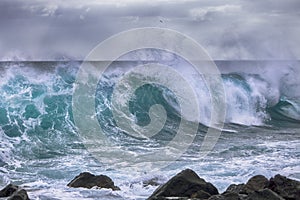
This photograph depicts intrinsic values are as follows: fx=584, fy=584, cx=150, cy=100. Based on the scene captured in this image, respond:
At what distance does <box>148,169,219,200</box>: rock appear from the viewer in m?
9.59

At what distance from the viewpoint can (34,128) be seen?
1956cm

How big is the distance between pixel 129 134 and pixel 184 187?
33.8 ft

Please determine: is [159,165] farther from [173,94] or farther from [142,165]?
[173,94]

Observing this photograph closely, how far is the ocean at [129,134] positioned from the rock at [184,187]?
1123mm

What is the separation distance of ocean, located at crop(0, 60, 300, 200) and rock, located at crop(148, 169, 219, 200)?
112 centimetres

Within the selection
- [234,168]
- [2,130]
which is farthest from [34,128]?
[234,168]

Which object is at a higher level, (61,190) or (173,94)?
(173,94)

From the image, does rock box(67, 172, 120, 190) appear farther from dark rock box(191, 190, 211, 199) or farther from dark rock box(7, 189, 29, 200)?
dark rock box(191, 190, 211, 199)

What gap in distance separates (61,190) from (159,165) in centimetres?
408

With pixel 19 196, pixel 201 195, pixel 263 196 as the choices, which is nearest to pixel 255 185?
pixel 201 195

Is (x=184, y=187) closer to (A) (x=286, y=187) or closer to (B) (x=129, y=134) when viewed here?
(A) (x=286, y=187)

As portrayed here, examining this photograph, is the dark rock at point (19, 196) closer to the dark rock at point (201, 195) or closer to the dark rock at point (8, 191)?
the dark rock at point (8, 191)

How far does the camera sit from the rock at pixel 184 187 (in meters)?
9.59

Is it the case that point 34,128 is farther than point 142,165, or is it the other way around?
point 34,128
